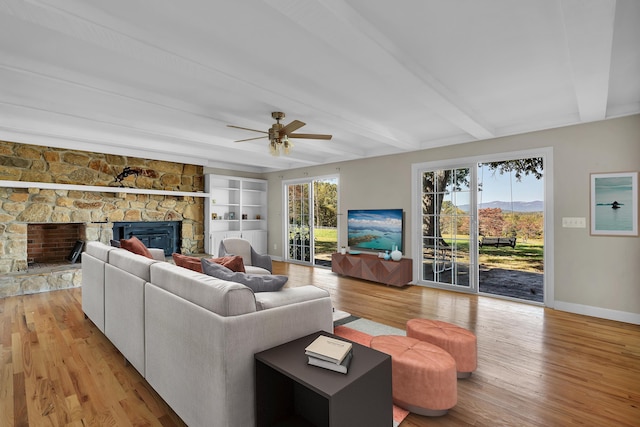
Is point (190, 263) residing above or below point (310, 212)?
below

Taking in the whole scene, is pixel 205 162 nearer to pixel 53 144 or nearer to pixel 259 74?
pixel 53 144

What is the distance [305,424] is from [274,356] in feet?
1.43

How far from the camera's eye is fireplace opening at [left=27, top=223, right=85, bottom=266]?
543cm

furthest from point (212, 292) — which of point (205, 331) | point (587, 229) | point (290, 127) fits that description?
point (587, 229)

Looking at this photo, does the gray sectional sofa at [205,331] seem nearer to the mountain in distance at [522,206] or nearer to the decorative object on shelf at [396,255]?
the decorative object on shelf at [396,255]

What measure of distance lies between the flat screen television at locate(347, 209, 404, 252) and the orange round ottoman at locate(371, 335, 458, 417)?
145 inches

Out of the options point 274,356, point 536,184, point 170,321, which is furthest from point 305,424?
point 536,184

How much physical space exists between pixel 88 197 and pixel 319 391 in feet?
20.4

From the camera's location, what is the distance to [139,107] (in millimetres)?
3572

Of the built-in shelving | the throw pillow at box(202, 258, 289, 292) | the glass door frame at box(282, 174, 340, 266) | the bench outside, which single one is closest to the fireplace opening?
the built-in shelving

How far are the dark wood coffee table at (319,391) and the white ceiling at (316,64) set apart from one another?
6.05ft

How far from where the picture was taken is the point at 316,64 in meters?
2.60

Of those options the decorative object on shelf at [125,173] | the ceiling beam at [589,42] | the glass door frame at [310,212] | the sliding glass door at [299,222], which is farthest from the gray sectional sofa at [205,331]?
the sliding glass door at [299,222]

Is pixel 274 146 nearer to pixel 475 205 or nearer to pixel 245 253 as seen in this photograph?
pixel 245 253
